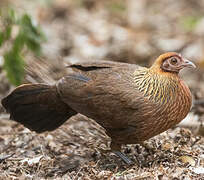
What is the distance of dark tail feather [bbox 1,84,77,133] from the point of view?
610cm

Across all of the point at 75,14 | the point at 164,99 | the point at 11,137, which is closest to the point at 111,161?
the point at 164,99

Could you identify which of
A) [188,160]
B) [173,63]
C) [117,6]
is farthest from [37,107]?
[117,6]

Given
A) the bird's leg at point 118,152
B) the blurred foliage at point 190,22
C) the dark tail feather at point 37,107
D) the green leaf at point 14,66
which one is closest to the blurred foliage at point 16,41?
the green leaf at point 14,66

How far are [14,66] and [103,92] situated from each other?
5.91ft

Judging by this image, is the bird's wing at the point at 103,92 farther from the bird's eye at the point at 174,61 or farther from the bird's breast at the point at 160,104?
the bird's eye at the point at 174,61

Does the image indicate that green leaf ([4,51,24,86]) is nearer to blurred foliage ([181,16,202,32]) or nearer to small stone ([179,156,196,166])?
small stone ([179,156,196,166])

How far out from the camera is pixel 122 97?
555cm

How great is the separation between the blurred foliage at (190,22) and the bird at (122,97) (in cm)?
662

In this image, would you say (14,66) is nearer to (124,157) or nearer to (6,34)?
(6,34)

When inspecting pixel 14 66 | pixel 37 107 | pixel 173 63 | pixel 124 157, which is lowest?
pixel 124 157

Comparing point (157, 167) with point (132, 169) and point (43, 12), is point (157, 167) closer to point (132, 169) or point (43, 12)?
point (132, 169)

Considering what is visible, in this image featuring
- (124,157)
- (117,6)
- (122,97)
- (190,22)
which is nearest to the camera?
(122,97)

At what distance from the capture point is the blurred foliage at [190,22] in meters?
12.3

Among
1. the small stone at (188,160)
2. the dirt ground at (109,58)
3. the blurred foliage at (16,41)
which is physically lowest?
the dirt ground at (109,58)
